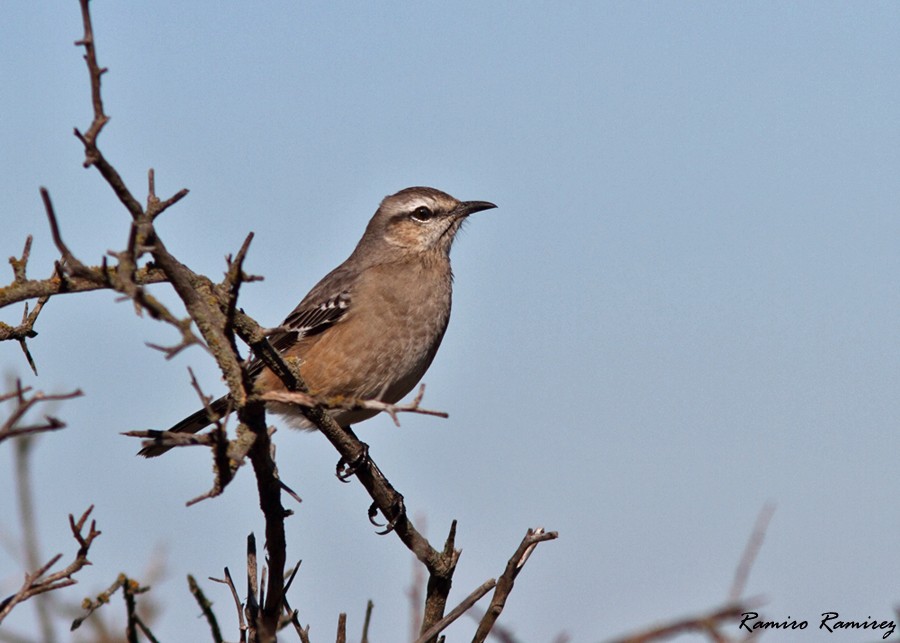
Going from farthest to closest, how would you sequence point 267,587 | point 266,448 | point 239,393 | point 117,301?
point 267,587 → point 266,448 → point 239,393 → point 117,301

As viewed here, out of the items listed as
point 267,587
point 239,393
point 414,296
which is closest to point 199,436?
point 239,393

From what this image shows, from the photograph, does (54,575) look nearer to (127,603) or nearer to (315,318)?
(127,603)

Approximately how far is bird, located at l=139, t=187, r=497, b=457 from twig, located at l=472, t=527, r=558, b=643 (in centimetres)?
270

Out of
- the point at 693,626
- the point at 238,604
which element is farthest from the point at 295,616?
the point at 693,626

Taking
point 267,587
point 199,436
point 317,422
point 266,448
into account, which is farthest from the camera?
point 317,422

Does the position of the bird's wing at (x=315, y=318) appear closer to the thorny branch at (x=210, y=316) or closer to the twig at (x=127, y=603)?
the thorny branch at (x=210, y=316)

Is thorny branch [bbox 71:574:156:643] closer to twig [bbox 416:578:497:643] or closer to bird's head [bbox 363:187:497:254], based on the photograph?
twig [bbox 416:578:497:643]

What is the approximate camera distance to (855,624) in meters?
4.27

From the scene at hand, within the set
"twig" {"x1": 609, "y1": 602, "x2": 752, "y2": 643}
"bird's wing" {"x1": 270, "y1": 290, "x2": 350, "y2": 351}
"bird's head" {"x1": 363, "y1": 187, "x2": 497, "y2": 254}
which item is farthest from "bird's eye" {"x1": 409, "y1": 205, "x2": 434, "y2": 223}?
"twig" {"x1": 609, "y1": 602, "x2": 752, "y2": 643}

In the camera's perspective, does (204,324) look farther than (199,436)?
Yes

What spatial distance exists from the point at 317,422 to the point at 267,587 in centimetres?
67

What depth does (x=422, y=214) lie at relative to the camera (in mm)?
9195

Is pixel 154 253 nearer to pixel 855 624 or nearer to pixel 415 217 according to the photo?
pixel 855 624

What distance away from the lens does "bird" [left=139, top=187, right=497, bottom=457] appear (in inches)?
297
